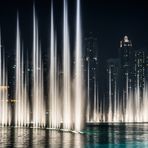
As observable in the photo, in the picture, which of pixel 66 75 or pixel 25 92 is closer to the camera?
pixel 66 75

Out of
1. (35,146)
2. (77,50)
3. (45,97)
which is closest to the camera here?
(35,146)

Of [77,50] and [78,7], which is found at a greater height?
[78,7]

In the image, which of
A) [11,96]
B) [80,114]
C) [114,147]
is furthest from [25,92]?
[114,147]

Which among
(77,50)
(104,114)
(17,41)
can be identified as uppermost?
(17,41)

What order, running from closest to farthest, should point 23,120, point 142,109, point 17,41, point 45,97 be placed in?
point 17,41
point 23,120
point 45,97
point 142,109

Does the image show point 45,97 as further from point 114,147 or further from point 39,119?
point 114,147

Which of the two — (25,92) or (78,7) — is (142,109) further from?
(78,7)

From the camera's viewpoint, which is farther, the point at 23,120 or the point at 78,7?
the point at 23,120

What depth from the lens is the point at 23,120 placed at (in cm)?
4356

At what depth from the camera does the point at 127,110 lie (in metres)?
79.6

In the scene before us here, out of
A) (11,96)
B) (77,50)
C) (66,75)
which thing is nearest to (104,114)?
(11,96)

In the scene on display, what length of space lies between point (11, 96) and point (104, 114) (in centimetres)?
2090

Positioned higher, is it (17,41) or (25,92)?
(17,41)

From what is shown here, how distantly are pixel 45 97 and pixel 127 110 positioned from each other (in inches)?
1097
